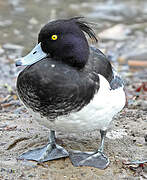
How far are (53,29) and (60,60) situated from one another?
29 centimetres

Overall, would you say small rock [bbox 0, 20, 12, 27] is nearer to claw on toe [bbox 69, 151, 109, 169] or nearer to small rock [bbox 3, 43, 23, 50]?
small rock [bbox 3, 43, 23, 50]

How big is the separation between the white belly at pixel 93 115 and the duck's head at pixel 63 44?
31cm

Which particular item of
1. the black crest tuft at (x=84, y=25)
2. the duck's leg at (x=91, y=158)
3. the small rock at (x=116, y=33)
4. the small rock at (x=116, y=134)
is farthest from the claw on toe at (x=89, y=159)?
the small rock at (x=116, y=33)

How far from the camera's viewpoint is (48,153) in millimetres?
3996

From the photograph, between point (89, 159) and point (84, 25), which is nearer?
point (84, 25)

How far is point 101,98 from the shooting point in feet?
12.0

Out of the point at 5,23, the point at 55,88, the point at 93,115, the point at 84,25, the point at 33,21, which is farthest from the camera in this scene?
the point at 33,21

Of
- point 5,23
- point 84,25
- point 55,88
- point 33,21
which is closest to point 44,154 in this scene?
point 55,88

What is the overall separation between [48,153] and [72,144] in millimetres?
384

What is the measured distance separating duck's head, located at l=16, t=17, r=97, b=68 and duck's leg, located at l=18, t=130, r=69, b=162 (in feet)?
2.83

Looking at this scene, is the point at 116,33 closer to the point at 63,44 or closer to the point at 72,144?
the point at 72,144

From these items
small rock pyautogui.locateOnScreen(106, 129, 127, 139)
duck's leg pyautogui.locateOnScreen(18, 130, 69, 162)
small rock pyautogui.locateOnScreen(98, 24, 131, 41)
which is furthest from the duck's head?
small rock pyautogui.locateOnScreen(98, 24, 131, 41)

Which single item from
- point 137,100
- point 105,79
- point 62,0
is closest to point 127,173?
point 105,79

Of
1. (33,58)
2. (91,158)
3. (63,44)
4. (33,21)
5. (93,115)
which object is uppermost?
(63,44)
